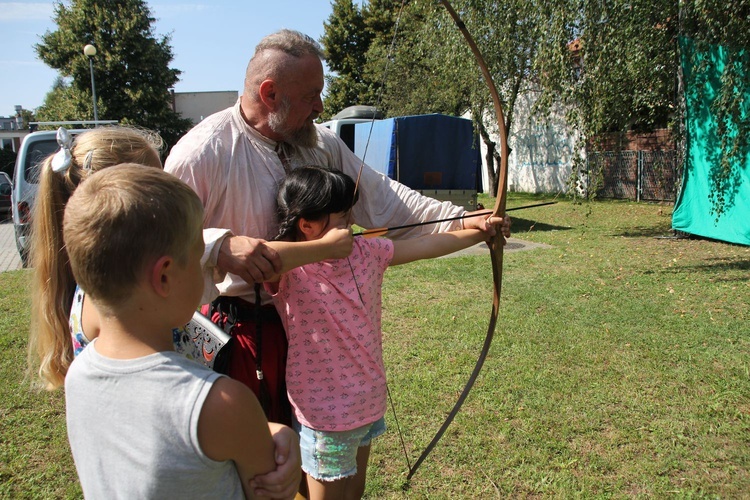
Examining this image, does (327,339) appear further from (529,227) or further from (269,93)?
(529,227)

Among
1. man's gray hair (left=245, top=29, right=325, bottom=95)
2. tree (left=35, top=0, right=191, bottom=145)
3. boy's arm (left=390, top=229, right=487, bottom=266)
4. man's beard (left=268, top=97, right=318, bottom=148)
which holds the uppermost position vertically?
tree (left=35, top=0, right=191, bottom=145)

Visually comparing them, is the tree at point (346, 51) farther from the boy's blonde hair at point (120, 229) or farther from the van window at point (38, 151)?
the boy's blonde hair at point (120, 229)

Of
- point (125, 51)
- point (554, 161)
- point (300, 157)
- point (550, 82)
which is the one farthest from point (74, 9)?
point (300, 157)

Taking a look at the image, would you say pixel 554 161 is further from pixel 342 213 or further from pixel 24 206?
pixel 342 213

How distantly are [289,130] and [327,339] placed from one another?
28.4 inches

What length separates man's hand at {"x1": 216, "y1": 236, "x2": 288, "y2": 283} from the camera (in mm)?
1452

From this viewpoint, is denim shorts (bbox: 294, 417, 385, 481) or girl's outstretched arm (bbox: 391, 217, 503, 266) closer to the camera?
denim shorts (bbox: 294, 417, 385, 481)

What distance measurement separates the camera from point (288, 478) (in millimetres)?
1060

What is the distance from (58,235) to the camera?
1.56 m

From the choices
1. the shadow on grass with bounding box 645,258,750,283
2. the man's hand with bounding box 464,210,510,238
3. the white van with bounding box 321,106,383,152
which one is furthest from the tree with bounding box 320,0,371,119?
the man's hand with bounding box 464,210,510,238

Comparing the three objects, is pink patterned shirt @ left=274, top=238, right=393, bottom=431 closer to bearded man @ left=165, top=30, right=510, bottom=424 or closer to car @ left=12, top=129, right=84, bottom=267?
bearded man @ left=165, top=30, right=510, bottom=424

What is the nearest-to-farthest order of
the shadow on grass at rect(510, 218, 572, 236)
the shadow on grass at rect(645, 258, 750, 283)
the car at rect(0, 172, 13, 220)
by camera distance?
1. the shadow on grass at rect(645, 258, 750, 283)
2. the shadow on grass at rect(510, 218, 572, 236)
3. the car at rect(0, 172, 13, 220)

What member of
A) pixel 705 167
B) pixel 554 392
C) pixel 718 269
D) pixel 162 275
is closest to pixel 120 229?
pixel 162 275

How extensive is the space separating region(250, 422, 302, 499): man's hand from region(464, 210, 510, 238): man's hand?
4.21 ft
